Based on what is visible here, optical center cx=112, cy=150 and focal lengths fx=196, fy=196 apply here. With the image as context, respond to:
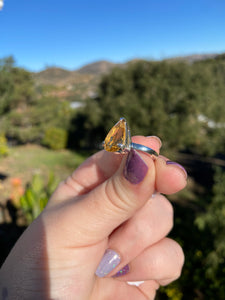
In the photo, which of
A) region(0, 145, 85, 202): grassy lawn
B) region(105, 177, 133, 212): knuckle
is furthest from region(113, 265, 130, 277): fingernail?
region(0, 145, 85, 202): grassy lawn

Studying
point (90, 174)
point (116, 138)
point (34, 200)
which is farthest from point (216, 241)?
point (116, 138)

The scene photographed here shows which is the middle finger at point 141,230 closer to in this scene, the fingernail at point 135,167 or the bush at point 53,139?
the fingernail at point 135,167

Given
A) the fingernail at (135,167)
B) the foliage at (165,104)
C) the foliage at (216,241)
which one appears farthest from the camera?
the foliage at (165,104)

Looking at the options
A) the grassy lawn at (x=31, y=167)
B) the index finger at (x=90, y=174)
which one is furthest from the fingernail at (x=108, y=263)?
the grassy lawn at (x=31, y=167)

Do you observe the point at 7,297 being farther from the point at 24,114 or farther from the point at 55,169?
the point at 24,114

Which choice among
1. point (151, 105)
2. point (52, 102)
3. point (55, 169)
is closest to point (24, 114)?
point (52, 102)

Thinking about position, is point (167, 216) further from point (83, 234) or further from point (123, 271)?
point (83, 234)
